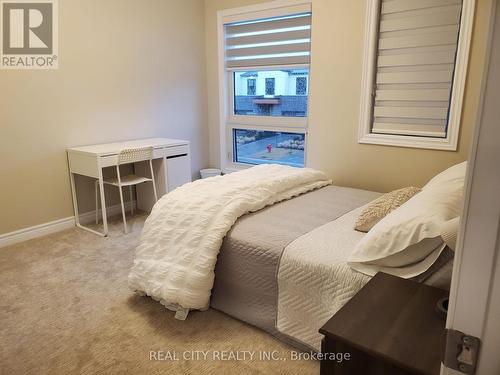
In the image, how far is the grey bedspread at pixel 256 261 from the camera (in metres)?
1.90

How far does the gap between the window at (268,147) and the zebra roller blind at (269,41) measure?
0.77 m

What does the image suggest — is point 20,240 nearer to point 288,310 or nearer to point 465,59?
point 288,310

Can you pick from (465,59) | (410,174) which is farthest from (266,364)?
(465,59)

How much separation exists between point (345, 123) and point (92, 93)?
234 centimetres

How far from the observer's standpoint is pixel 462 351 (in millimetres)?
504

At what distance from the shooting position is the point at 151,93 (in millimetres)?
3963

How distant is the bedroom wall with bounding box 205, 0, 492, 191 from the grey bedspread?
46.4 inches

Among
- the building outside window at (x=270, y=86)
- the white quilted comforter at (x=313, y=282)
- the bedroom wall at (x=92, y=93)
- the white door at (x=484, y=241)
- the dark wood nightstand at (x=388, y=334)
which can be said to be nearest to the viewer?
the white door at (x=484, y=241)

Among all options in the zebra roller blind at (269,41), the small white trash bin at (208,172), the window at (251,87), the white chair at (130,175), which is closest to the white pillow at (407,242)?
the white chair at (130,175)

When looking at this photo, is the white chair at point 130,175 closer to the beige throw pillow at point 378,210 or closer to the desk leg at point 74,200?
the desk leg at point 74,200

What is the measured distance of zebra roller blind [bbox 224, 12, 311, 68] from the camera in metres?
3.77

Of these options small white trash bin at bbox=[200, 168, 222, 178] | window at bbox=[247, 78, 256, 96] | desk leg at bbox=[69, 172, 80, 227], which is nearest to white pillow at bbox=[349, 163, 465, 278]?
desk leg at bbox=[69, 172, 80, 227]

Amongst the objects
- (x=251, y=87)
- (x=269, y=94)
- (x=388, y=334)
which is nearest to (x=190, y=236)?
(x=388, y=334)

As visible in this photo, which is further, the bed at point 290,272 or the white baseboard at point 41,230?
the white baseboard at point 41,230
